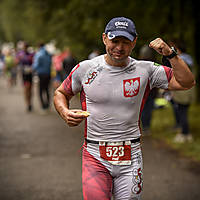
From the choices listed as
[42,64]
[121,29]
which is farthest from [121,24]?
[42,64]

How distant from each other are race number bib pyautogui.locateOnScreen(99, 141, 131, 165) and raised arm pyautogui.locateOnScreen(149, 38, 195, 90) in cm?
63

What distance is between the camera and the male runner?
3.39m

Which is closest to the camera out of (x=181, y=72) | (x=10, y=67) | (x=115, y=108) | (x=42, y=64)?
(x=181, y=72)

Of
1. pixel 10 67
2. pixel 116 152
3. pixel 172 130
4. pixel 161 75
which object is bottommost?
pixel 172 130

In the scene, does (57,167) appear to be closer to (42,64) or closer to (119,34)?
(119,34)

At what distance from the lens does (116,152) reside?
3451mm

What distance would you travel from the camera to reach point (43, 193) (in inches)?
229

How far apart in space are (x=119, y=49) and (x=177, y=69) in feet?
1.57

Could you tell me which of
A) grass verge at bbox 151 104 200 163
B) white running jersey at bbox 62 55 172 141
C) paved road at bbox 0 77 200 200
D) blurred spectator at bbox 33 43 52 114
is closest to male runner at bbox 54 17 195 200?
white running jersey at bbox 62 55 172 141

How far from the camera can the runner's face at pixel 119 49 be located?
3.30 m

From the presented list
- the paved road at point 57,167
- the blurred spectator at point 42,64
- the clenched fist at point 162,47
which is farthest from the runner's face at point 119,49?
the blurred spectator at point 42,64

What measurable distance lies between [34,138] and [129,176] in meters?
6.20

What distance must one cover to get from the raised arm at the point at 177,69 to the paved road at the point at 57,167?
8.64 ft

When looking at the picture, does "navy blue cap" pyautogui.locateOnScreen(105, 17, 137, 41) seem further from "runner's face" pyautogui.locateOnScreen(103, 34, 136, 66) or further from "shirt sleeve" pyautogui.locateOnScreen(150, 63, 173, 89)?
A: "shirt sleeve" pyautogui.locateOnScreen(150, 63, 173, 89)
